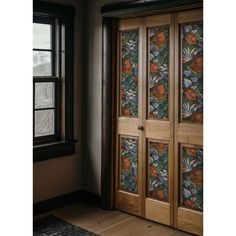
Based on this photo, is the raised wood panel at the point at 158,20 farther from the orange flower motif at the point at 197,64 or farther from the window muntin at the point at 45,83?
the window muntin at the point at 45,83

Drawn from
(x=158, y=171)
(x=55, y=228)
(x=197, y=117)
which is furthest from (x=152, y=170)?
(x=55, y=228)

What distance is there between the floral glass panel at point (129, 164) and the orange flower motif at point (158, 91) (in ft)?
1.69

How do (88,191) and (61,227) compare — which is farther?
(88,191)

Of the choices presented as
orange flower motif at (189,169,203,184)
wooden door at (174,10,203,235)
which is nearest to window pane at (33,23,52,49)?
wooden door at (174,10,203,235)

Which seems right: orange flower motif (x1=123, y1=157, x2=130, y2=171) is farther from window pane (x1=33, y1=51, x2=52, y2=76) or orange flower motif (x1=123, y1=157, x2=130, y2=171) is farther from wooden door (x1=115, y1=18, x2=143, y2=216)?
window pane (x1=33, y1=51, x2=52, y2=76)

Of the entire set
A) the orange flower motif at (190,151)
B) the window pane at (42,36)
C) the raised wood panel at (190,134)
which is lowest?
the orange flower motif at (190,151)

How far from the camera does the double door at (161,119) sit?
3.06 meters

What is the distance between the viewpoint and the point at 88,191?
3947 mm

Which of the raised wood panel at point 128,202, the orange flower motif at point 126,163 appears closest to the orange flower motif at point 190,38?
the orange flower motif at point 126,163
